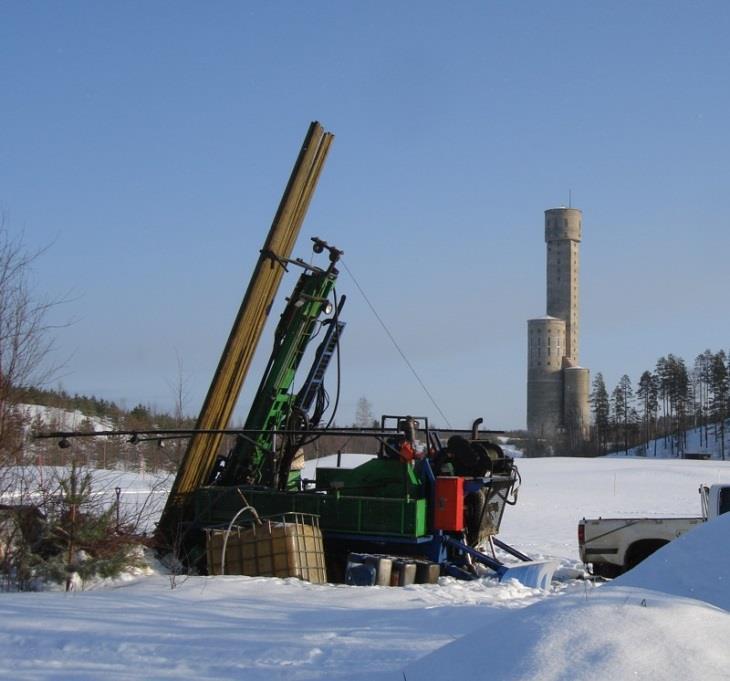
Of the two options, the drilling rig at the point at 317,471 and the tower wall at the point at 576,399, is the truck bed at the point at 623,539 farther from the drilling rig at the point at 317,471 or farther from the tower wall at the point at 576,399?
the tower wall at the point at 576,399

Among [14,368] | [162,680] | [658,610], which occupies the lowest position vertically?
[162,680]

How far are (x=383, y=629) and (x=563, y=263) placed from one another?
10485 cm

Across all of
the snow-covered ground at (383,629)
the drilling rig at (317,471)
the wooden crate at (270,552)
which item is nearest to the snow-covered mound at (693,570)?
the snow-covered ground at (383,629)

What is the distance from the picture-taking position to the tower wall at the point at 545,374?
340 ft

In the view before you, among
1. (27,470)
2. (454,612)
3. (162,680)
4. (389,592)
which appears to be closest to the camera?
(162,680)

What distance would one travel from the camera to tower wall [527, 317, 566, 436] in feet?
340

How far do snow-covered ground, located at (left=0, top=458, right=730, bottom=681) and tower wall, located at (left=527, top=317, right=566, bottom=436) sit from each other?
304 feet

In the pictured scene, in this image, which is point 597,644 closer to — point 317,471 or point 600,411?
point 317,471

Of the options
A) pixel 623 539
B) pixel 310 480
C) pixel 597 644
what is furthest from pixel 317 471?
pixel 597 644

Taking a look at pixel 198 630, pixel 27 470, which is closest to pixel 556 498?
pixel 27 470

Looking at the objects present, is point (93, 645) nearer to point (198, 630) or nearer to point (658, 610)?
point (198, 630)

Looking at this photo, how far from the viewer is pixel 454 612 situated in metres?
9.13

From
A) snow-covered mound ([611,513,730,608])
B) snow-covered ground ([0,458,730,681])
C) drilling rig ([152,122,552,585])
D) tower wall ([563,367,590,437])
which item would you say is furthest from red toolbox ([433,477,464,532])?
tower wall ([563,367,590,437])

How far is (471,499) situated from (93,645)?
24.6 feet
